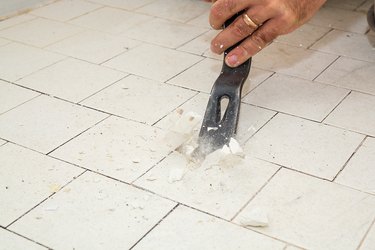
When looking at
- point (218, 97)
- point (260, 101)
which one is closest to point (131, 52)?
point (260, 101)

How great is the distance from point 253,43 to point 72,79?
27.6 inches

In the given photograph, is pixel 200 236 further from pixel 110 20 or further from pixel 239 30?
pixel 110 20

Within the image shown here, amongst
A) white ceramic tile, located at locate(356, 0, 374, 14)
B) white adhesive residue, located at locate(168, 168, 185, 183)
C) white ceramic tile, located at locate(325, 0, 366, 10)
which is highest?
white adhesive residue, located at locate(168, 168, 185, 183)

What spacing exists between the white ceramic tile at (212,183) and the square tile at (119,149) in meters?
0.04

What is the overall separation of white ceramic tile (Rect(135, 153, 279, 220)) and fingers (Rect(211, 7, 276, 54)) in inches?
10.6

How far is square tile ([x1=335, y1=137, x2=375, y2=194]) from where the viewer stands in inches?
45.6

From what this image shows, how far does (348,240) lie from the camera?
3.29 feet

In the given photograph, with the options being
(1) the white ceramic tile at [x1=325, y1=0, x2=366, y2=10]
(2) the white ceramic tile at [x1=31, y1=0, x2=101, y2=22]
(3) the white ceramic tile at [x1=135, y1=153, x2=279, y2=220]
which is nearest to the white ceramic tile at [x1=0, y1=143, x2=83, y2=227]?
(3) the white ceramic tile at [x1=135, y1=153, x2=279, y2=220]

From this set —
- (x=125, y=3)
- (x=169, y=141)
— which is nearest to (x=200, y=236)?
(x=169, y=141)

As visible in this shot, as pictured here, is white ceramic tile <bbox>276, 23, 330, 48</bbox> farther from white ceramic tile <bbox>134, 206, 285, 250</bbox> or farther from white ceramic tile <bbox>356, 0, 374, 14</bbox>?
white ceramic tile <bbox>134, 206, 285, 250</bbox>

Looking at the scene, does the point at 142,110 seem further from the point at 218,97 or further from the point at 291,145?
the point at 291,145

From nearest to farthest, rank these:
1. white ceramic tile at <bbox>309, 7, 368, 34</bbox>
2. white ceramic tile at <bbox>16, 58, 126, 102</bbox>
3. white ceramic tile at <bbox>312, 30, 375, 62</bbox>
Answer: white ceramic tile at <bbox>16, 58, 126, 102</bbox> < white ceramic tile at <bbox>312, 30, 375, 62</bbox> < white ceramic tile at <bbox>309, 7, 368, 34</bbox>

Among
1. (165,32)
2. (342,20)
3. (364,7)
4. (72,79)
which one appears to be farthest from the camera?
(364,7)

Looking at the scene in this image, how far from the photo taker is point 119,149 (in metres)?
1.28
